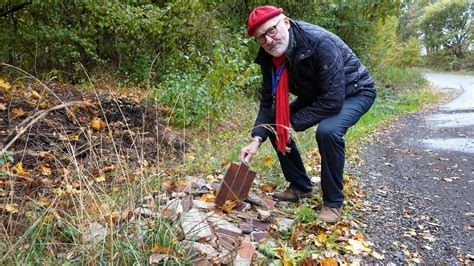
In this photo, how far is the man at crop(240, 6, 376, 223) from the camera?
289cm

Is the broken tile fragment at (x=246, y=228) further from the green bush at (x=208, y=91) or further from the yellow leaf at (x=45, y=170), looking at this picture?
the green bush at (x=208, y=91)

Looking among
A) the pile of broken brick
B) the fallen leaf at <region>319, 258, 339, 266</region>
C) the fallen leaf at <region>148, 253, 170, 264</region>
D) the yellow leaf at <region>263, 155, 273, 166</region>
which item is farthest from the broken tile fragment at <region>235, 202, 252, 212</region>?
the yellow leaf at <region>263, 155, 273, 166</region>

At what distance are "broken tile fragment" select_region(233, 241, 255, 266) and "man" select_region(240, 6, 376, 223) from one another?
0.75m

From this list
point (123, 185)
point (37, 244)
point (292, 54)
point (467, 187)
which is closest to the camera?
point (37, 244)

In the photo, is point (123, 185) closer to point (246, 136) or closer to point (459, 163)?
point (246, 136)

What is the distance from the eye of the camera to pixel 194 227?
238cm

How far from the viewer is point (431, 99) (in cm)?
1370

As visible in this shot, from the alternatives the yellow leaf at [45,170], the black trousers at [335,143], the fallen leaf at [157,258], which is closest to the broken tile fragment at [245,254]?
the fallen leaf at [157,258]

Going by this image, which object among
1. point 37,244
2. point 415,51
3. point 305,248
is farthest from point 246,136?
point 415,51

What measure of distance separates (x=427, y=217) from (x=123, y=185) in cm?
247

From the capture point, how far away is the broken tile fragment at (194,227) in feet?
7.72

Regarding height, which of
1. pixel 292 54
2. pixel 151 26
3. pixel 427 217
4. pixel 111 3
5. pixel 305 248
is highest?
pixel 111 3

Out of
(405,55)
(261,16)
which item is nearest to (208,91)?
(261,16)

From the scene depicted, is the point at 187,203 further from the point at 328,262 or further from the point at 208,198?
the point at 328,262
